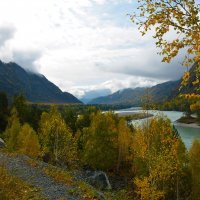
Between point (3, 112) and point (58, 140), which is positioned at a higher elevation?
point (3, 112)

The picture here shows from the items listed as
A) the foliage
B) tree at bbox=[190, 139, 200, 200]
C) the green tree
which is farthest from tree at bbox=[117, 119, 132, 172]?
the foliage

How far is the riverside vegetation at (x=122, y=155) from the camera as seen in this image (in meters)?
38.0

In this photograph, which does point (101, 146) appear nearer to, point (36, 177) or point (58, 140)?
point (58, 140)

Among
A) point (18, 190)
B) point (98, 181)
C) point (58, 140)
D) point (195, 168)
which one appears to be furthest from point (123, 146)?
point (18, 190)

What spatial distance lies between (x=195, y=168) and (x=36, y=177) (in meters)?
26.6

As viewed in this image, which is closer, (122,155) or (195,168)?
(195,168)

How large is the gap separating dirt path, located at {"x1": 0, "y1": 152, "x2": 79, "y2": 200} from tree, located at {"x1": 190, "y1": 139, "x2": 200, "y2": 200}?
22.4 metres

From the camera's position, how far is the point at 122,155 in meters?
67.7

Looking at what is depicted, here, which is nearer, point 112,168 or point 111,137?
point 111,137

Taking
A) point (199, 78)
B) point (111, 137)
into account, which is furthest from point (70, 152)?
point (199, 78)

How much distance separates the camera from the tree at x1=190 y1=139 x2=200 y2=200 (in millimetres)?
46031

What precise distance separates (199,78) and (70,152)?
5219 centimetres

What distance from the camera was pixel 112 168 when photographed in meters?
66.5

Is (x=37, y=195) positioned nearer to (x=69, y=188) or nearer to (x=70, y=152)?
(x=69, y=188)
